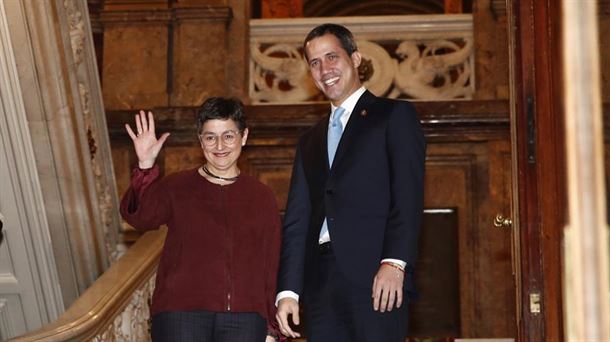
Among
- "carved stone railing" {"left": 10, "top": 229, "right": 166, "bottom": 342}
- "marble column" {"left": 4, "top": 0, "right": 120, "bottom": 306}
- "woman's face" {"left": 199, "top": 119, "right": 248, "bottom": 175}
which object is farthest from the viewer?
"marble column" {"left": 4, "top": 0, "right": 120, "bottom": 306}

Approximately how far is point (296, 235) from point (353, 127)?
1.53ft

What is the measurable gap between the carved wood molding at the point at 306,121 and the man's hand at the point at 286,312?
4.59 meters

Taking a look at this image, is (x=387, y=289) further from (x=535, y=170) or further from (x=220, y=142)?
(x=220, y=142)

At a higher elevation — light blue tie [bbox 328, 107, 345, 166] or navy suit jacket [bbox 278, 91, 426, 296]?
light blue tie [bbox 328, 107, 345, 166]

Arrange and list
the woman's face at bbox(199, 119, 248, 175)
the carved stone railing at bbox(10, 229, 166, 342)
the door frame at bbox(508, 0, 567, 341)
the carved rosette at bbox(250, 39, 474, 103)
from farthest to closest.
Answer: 1. the carved rosette at bbox(250, 39, 474, 103)
2. the carved stone railing at bbox(10, 229, 166, 342)
3. the woman's face at bbox(199, 119, 248, 175)
4. the door frame at bbox(508, 0, 567, 341)

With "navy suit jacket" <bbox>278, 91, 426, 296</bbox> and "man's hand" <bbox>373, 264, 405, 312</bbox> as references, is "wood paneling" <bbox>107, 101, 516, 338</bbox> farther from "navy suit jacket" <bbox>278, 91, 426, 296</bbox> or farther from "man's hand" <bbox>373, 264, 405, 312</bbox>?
"man's hand" <bbox>373, 264, 405, 312</bbox>

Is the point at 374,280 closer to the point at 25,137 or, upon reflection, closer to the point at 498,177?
the point at 25,137

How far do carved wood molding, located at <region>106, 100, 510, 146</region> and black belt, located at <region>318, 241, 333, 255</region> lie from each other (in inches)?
178

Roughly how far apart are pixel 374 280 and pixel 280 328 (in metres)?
0.44

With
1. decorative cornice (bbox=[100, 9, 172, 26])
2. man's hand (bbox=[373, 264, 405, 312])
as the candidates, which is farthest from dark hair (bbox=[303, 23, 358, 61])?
decorative cornice (bbox=[100, 9, 172, 26])

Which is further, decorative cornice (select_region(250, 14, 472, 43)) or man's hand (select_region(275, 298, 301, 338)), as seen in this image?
decorative cornice (select_region(250, 14, 472, 43))

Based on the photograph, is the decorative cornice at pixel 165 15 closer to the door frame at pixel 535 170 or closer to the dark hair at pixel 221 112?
the dark hair at pixel 221 112

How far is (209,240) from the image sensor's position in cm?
434

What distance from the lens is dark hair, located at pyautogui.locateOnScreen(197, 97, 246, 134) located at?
4.43 m
